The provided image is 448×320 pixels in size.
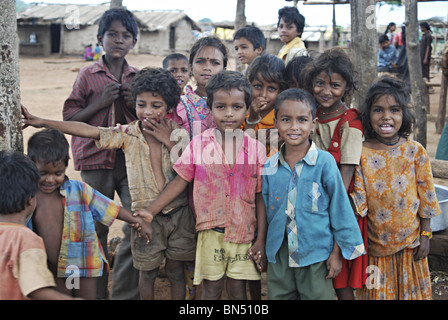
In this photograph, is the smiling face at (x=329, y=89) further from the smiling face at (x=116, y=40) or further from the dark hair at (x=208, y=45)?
the smiling face at (x=116, y=40)

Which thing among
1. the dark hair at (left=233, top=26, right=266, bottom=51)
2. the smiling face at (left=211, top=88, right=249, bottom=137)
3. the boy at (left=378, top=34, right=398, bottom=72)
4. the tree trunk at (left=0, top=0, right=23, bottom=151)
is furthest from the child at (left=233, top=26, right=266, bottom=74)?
the boy at (left=378, top=34, right=398, bottom=72)

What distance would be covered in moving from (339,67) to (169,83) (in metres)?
0.99

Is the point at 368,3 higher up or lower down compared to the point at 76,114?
higher up

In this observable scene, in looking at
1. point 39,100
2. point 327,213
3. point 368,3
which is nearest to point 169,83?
point 327,213

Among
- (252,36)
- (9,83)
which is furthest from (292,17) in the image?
(9,83)

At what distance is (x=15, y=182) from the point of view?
6.04ft

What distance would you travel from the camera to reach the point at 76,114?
106 inches

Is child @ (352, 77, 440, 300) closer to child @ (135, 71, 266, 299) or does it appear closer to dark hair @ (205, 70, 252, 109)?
child @ (135, 71, 266, 299)

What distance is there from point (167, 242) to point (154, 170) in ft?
1.40

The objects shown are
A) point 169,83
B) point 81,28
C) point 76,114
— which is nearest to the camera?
point 169,83

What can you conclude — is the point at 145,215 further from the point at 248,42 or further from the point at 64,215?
the point at 248,42

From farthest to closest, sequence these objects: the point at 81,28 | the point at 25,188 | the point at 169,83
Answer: the point at 81,28 → the point at 169,83 → the point at 25,188

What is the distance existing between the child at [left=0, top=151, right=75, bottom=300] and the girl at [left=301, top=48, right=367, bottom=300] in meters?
1.38
